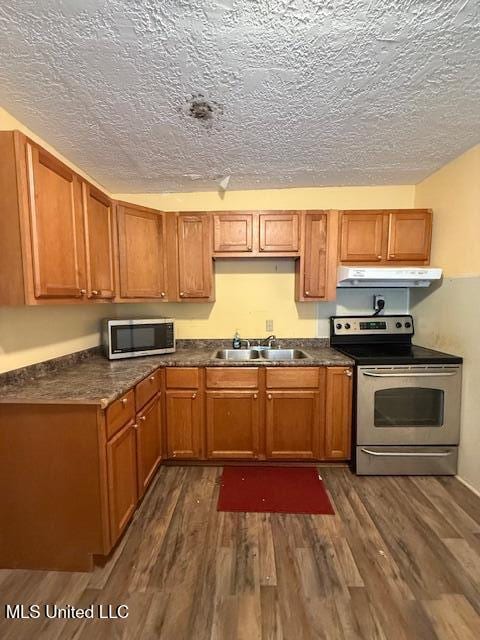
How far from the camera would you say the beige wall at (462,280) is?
206 cm

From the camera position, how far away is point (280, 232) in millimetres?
2566

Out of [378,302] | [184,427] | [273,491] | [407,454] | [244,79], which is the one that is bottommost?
[273,491]

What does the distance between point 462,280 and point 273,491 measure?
2.11 metres

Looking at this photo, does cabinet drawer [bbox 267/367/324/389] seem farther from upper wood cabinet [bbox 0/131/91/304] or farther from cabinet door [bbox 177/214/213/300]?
upper wood cabinet [bbox 0/131/91/304]

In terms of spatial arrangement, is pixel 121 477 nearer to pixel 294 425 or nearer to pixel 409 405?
pixel 294 425

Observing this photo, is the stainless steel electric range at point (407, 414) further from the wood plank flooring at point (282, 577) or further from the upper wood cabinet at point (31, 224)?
the upper wood cabinet at point (31, 224)

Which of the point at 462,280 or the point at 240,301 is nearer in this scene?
the point at 462,280

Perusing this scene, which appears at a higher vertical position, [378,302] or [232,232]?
[232,232]

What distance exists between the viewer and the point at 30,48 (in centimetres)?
121

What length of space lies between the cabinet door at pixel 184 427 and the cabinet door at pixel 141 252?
939 millimetres

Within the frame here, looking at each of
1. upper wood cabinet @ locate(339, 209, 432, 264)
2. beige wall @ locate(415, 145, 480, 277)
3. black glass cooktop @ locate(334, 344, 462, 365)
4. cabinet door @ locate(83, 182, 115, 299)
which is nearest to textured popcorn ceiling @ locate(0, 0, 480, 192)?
beige wall @ locate(415, 145, 480, 277)

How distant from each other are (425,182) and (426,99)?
4.06 feet

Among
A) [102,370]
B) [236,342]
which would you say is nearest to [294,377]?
[236,342]

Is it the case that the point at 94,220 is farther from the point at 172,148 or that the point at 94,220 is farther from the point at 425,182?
the point at 425,182
